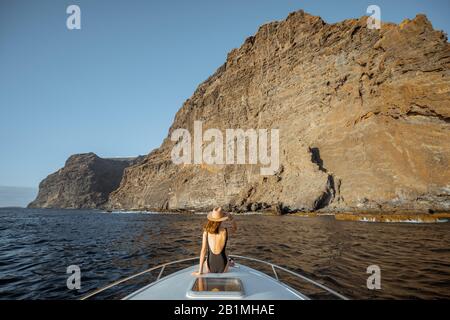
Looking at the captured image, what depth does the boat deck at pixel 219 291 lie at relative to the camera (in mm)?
3413

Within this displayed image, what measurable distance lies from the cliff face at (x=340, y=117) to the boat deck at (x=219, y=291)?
43.8 metres

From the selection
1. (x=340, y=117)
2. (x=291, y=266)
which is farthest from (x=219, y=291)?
(x=340, y=117)

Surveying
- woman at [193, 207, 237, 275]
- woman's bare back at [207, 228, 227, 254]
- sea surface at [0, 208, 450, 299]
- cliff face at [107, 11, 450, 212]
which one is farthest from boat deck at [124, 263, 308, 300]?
cliff face at [107, 11, 450, 212]

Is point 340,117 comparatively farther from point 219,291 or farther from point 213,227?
point 219,291

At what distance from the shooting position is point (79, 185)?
159875 mm

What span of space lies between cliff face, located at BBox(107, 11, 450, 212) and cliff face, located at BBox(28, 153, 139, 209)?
335ft

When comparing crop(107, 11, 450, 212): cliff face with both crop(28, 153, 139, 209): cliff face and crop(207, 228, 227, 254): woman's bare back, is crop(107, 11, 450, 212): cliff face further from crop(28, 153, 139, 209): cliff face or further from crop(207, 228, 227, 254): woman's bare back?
crop(28, 153, 139, 209): cliff face

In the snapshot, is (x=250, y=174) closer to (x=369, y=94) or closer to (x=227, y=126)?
(x=227, y=126)

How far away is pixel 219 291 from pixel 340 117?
176 ft

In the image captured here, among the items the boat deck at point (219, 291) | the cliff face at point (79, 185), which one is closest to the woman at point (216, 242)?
the boat deck at point (219, 291)

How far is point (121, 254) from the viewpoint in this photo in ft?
38.0

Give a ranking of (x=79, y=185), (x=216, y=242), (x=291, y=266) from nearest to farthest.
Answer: (x=216, y=242) < (x=291, y=266) < (x=79, y=185)

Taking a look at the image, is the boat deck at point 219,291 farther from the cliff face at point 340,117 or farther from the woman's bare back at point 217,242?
the cliff face at point 340,117
